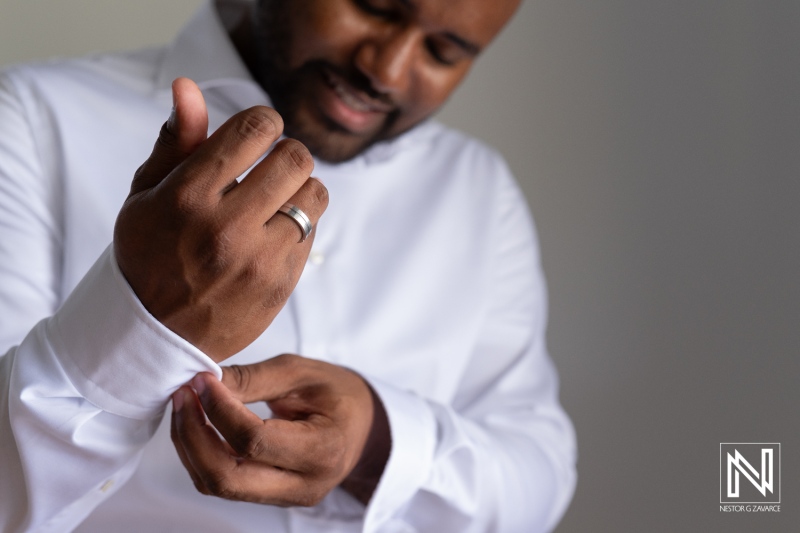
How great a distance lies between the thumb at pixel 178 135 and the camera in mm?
563

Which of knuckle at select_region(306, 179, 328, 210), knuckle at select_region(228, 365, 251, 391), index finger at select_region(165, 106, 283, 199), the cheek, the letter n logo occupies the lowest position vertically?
the letter n logo

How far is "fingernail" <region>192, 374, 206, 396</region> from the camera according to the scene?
0.62 metres

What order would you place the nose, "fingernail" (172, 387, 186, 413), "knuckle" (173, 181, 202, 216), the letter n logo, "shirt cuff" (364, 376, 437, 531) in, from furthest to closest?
the letter n logo
the nose
"shirt cuff" (364, 376, 437, 531)
"fingernail" (172, 387, 186, 413)
"knuckle" (173, 181, 202, 216)

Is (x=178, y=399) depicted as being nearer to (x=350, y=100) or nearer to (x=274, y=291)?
(x=274, y=291)

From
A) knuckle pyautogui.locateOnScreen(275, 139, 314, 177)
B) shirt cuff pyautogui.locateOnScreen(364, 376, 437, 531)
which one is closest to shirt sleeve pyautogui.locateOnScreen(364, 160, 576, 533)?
shirt cuff pyautogui.locateOnScreen(364, 376, 437, 531)

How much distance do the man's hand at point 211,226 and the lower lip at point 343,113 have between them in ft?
1.49

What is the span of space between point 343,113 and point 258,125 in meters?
0.49

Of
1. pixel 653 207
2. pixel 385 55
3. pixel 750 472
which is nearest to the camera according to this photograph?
pixel 385 55

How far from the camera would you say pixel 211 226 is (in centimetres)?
55

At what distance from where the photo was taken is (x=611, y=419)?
147 centimetres

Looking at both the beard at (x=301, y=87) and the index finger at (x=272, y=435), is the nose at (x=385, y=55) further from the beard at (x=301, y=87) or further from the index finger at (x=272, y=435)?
the index finger at (x=272, y=435)

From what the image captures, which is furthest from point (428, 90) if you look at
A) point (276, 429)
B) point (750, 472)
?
point (750, 472)

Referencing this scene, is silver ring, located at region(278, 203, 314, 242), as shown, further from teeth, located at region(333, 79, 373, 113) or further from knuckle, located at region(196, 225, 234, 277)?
teeth, located at region(333, 79, 373, 113)

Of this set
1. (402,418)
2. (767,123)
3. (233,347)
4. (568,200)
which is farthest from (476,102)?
(233,347)
